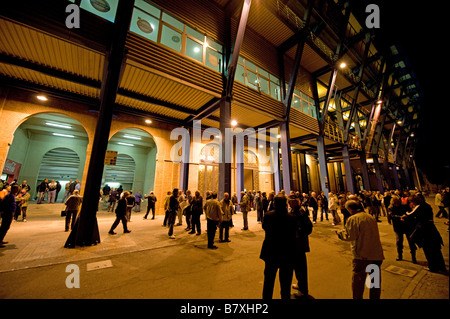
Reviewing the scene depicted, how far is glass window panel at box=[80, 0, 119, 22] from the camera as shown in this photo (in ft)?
20.3

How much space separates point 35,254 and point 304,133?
16160 millimetres

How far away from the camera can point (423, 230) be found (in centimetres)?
370

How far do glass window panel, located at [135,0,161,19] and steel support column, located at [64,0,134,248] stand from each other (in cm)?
247

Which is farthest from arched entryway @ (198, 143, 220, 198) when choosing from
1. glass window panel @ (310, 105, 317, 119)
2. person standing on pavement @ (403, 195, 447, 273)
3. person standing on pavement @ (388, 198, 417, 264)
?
person standing on pavement @ (403, 195, 447, 273)

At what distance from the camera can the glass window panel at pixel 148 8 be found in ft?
24.9

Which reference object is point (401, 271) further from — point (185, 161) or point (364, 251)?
point (185, 161)

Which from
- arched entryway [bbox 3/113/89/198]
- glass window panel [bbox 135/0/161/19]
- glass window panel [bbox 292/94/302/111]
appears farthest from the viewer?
glass window panel [bbox 292/94/302/111]

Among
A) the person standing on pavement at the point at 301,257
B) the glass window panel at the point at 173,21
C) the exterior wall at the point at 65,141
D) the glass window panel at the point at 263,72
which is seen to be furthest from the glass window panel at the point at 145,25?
the person standing on pavement at the point at 301,257

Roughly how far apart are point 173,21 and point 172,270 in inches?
421

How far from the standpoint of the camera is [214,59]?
9438 mm

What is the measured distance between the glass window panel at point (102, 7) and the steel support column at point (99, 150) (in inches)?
46.3

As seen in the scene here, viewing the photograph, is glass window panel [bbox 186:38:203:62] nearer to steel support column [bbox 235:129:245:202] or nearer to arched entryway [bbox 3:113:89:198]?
steel support column [bbox 235:129:245:202]
